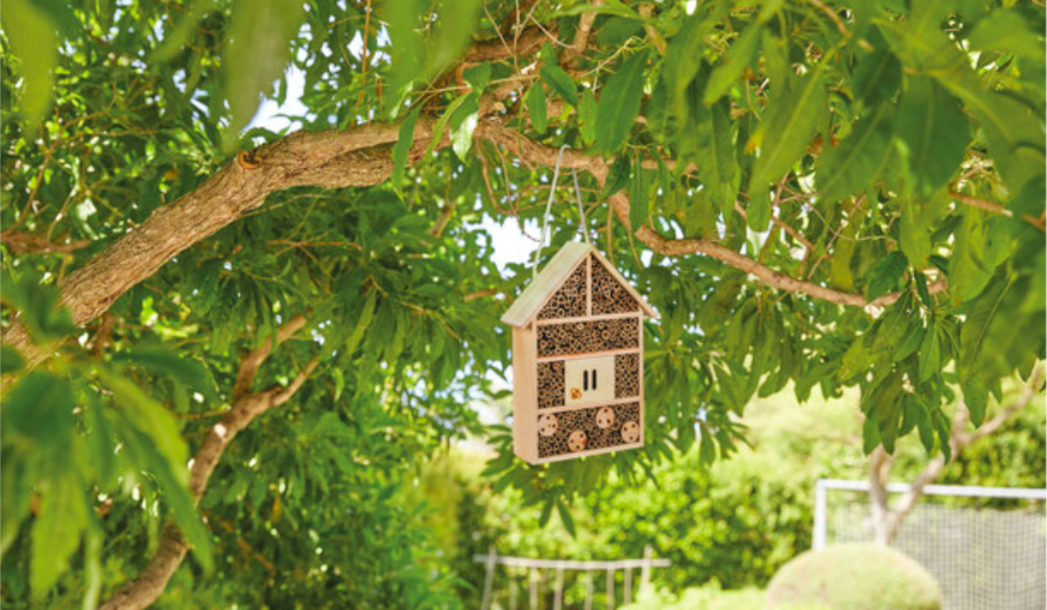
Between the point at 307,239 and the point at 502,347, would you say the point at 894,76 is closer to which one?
the point at 307,239

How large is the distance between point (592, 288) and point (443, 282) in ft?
2.28

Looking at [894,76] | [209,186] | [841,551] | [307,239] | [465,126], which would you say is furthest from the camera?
[841,551]

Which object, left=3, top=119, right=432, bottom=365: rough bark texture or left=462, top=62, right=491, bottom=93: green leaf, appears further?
left=3, top=119, right=432, bottom=365: rough bark texture

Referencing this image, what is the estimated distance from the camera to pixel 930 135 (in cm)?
49

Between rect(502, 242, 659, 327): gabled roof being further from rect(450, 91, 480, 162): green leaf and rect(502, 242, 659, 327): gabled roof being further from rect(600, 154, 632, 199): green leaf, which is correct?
rect(450, 91, 480, 162): green leaf

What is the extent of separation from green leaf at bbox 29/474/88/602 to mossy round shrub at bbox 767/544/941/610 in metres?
5.94

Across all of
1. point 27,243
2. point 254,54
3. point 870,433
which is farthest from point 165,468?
point 27,243

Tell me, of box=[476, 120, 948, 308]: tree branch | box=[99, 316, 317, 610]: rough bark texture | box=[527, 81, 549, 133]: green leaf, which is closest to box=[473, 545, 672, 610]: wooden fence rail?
box=[99, 316, 317, 610]: rough bark texture

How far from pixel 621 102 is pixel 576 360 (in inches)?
26.1

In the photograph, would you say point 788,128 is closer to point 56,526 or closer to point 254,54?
point 254,54

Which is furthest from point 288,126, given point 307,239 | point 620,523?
point 620,523

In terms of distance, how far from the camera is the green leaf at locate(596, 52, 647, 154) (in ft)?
2.34

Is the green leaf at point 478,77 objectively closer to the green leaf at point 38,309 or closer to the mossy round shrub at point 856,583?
the green leaf at point 38,309

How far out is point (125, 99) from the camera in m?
1.94
